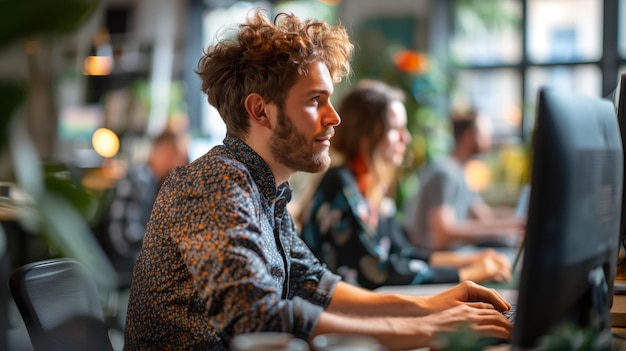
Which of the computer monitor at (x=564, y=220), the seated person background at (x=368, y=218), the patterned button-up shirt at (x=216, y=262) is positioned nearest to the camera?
the computer monitor at (x=564, y=220)

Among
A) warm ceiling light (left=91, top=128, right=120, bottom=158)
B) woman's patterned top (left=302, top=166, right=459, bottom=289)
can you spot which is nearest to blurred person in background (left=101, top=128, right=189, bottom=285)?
woman's patterned top (left=302, top=166, right=459, bottom=289)

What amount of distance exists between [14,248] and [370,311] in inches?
90.5

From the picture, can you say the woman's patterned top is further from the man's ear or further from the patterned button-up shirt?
the man's ear

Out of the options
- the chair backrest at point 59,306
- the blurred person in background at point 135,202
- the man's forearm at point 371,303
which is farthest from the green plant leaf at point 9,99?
the blurred person in background at point 135,202

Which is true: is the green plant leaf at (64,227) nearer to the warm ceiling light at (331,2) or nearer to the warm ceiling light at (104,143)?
the warm ceiling light at (104,143)

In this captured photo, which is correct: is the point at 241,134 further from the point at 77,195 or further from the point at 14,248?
the point at 14,248

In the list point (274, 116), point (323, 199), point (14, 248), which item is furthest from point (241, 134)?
point (14, 248)

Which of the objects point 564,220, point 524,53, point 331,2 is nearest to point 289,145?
point 564,220

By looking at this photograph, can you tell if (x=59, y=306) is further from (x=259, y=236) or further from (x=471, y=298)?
(x=471, y=298)

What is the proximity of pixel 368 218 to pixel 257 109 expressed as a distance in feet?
4.99

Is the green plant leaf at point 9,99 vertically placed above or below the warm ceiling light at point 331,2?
below

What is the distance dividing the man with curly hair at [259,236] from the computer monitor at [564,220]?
0.25m

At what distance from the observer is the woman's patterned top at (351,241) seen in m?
2.79

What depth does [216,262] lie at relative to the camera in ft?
4.22
